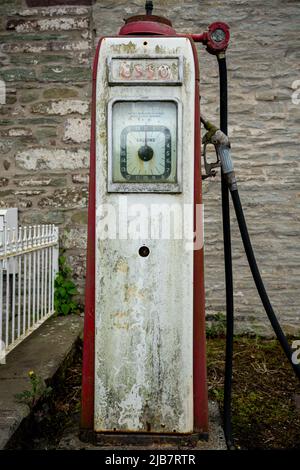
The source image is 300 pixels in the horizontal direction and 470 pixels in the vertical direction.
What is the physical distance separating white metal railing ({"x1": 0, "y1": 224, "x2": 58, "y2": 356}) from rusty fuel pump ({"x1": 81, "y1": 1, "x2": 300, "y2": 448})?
3.91 feet

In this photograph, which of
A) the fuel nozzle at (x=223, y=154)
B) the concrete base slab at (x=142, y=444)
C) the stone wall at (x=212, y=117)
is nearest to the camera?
the concrete base slab at (x=142, y=444)

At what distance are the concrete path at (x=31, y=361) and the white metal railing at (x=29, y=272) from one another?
0.10m

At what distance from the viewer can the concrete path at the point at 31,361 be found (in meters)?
2.43

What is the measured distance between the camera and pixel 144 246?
2.32 metres

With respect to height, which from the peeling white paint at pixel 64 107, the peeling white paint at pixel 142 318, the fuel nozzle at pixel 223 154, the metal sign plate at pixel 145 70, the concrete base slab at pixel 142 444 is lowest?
the concrete base slab at pixel 142 444

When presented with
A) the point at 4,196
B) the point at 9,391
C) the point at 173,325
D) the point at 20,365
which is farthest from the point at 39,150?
the point at 173,325

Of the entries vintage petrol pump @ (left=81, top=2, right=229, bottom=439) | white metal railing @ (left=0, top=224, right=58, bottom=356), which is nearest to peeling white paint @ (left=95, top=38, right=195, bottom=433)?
vintage petrol pump @ (left=81, top=2, right=229, bottom=439)

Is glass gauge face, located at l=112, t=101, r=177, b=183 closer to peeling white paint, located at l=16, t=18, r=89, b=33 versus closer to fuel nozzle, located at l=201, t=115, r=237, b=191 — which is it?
fuel nozzle, located at l=201, t=115, r=237, b=191

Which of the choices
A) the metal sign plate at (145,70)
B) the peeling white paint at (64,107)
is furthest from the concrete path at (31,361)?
the peeling white paint at (64,107)

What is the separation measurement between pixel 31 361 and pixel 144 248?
140 centimetres

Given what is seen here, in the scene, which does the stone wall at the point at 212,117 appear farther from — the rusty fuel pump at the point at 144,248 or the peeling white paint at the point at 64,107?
the rusty fuel pump at the point at 144,248

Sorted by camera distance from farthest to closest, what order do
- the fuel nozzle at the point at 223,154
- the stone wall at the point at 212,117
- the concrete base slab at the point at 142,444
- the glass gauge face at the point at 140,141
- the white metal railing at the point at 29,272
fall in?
the stone wall at the point at 212,117
the white metal railing at the point at 29,272
the fuel nozzle at the point at 223,154
the concrete base slab at the point at 142,444
the glass gauge face at the point at 140,141

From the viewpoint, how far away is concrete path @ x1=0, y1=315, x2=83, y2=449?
2431 mm

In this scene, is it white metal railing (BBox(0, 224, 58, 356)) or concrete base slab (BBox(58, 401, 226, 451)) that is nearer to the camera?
concrete base slab (BBox(58, 401, 226, 451))
